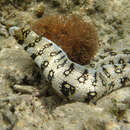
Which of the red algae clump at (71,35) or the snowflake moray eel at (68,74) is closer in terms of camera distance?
the snowflake moray eel at (68,74)

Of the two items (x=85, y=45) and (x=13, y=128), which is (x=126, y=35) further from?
(x=13, y=128)

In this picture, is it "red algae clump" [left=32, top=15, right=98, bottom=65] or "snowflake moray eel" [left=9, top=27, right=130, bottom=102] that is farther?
"red algae clump" [left=32, top=15, right=98, bottom=65]

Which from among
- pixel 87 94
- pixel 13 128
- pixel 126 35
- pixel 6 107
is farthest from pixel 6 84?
pixel 126 35

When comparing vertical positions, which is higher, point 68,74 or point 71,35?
point 71,35

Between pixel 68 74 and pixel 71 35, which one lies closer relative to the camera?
pixel 68 74
